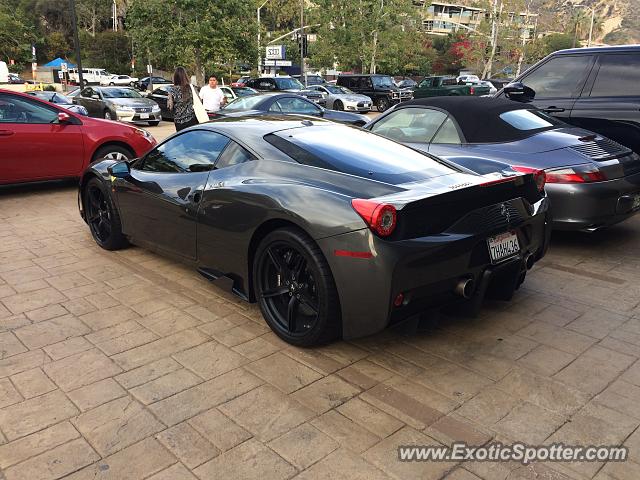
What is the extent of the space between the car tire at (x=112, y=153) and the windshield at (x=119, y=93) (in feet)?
42.4

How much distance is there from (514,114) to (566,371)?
11.1 ft

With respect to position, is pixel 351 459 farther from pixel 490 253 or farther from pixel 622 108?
pixel 622 108

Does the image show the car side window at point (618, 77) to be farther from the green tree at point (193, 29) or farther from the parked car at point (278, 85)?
the green tree at point (193, 29)

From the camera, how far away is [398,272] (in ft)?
9.31

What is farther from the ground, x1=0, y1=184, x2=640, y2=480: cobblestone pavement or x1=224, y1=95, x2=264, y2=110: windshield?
x1=224, y1=95, x2=264, y2=110: windshield

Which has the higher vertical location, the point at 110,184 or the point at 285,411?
the point at 110,184

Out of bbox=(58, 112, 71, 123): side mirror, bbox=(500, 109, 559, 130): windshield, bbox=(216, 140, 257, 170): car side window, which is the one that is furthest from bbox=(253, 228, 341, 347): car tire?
bbox=(58, 112, 71, 123): side mirror

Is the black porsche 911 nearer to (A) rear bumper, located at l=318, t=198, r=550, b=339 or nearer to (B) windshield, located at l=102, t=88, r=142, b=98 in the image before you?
(A) rear bumper, located at l=318, t=198, r=550, b=339

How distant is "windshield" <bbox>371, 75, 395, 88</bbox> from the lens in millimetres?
27719

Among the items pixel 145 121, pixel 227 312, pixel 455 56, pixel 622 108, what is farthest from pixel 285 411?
pixel 455 56

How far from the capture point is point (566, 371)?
314 cm

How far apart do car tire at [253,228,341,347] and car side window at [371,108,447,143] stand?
305cm

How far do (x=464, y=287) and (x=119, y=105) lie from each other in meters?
18.7

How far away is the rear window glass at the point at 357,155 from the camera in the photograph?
340 centimetres
